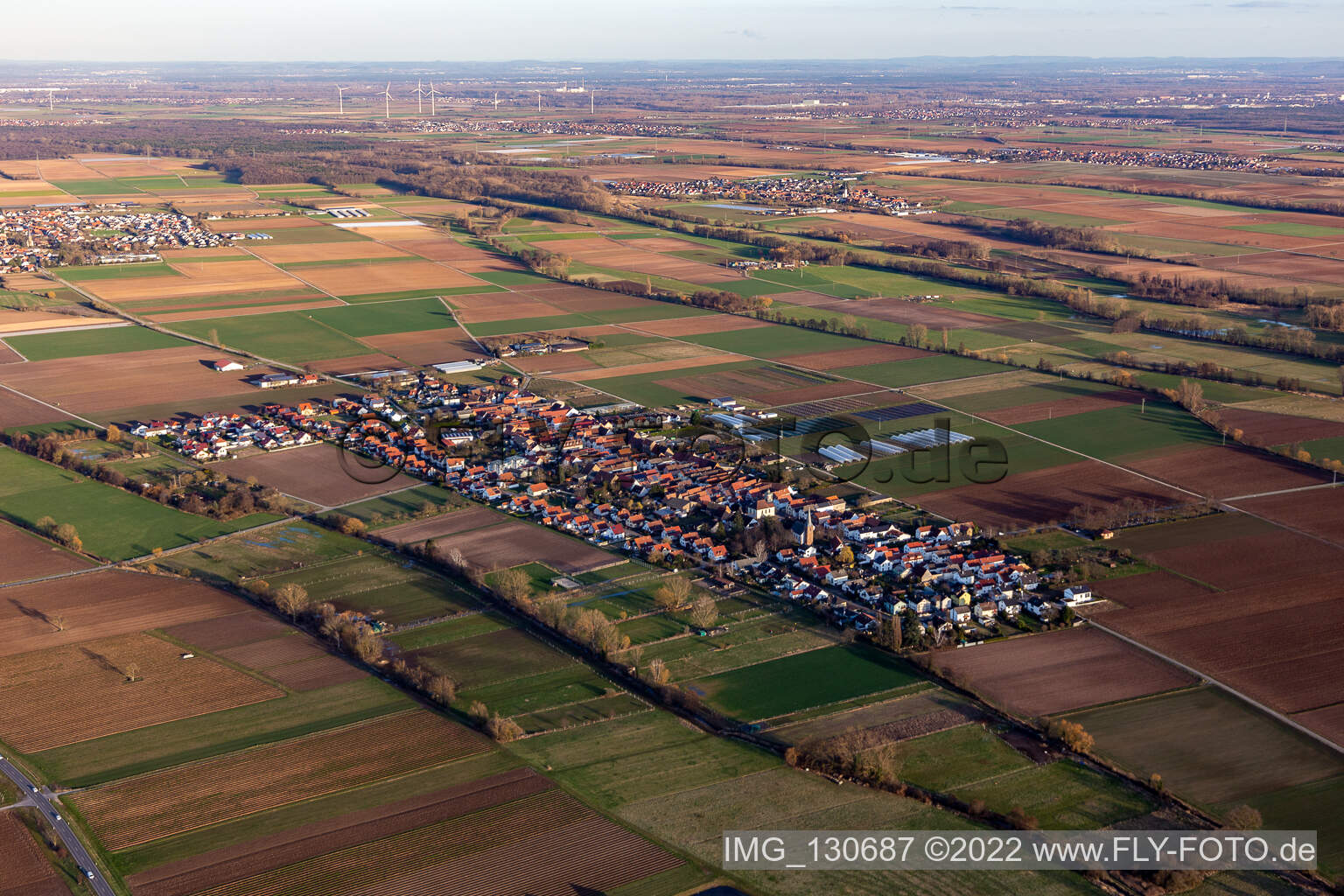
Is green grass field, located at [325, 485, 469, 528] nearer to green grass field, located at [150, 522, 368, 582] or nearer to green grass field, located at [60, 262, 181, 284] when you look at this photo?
green grass field, located at [150, 522, 368, 582]

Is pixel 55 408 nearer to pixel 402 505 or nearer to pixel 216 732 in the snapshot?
pixel 402 505

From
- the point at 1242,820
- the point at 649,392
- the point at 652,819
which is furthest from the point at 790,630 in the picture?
the point at 649,392

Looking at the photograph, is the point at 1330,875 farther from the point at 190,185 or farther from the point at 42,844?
the point at 190,185

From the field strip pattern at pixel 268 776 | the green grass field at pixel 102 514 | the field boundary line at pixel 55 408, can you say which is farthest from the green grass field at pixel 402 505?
the field boundary line at pixel 55 408

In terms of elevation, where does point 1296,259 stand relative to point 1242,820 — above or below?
above

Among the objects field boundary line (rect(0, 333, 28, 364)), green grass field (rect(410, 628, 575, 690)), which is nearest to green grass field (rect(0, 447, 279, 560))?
green grass field (rect(410, 628, 575, 690))
